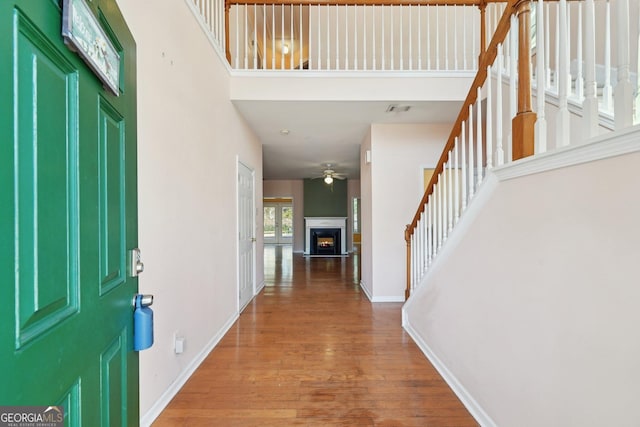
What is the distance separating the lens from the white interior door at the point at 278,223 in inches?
468

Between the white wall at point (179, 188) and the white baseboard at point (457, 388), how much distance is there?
1.88 metres

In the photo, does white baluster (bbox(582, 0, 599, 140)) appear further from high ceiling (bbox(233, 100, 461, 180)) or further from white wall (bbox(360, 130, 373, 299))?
white wall (bbox(360, 130, 373, 299))

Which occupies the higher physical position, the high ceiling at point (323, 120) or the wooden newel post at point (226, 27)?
the wooden newel post at point (226, 27)

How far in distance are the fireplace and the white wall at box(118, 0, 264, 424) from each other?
631 centimetres

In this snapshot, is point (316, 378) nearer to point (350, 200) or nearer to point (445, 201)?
point (445, 201)

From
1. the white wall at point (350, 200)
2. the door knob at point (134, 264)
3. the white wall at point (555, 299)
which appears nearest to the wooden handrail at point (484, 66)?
the white wall at point (555, 299)

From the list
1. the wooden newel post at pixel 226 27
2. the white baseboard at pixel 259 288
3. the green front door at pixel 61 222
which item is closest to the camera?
the green front door at pixel 61 222

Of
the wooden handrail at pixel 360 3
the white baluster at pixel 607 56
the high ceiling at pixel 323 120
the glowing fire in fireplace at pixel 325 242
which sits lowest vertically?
the glowing fire in fireplace at pixel 325 242

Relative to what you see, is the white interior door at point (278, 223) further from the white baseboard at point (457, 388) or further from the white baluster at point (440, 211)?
the white baluster at point (440, 211)

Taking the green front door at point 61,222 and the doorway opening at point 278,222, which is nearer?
the green front door at point 61,222

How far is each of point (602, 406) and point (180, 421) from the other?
2028 mm

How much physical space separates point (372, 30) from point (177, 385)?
4451mm

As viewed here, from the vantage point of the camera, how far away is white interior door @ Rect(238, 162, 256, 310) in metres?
3.76

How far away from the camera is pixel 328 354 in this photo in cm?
259
